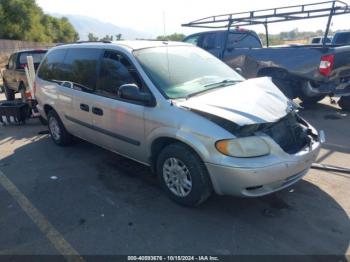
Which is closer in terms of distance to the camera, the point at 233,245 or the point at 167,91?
the point at 233,245

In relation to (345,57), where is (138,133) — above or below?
below

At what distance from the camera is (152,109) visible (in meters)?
3.86

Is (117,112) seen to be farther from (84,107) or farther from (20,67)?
(20,67)

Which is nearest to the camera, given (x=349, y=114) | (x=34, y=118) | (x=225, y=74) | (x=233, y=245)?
(x=233, y=245)

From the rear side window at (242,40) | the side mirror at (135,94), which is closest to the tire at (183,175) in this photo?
the side mirror at (135,94)

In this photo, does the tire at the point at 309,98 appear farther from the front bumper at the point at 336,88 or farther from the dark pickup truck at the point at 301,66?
the front bumper at the point at 336,88

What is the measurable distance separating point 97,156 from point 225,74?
2430 mm

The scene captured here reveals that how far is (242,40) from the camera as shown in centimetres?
978

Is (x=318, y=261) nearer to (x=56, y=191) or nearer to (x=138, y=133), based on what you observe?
(x=138, y=133)

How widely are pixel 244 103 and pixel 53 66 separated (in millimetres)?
3726

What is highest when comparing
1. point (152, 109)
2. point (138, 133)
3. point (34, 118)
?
point (152, 109)

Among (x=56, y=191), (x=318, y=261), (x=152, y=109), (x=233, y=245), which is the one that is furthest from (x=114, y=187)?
(x=318, y=261)

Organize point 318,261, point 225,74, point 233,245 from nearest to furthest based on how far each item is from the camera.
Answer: point 318,261 < point 233,245 < point 225,74

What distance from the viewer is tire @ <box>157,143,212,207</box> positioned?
137 inches
